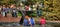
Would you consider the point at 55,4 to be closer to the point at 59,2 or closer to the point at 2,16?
the point at 59,2

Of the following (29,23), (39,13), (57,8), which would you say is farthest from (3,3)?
(29,23)

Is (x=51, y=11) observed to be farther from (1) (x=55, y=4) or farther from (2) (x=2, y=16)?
(2) (x=2, y=16)

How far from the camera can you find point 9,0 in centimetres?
3459

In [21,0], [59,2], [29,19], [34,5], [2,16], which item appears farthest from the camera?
[21,0]

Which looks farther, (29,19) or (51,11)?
(51,11)

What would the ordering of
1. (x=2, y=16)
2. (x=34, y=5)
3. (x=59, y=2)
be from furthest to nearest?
1. (x=34, y=5)
2. (x=59, y=2)
3. (x=2, y=16)

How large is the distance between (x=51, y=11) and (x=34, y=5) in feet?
19.9

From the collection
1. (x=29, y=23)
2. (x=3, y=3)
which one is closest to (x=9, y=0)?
(x=3, y=3)

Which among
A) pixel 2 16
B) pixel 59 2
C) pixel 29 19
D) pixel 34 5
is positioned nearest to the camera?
pixel 29 19

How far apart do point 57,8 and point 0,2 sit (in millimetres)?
10461

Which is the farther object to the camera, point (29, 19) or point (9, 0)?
point (9, 0)

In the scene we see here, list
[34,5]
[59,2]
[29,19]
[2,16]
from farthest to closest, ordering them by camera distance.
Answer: [34,5] → [59,2] → [2,16] → [29,19]

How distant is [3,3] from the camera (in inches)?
1335

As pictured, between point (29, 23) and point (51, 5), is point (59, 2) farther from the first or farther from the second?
point (29, 23)
